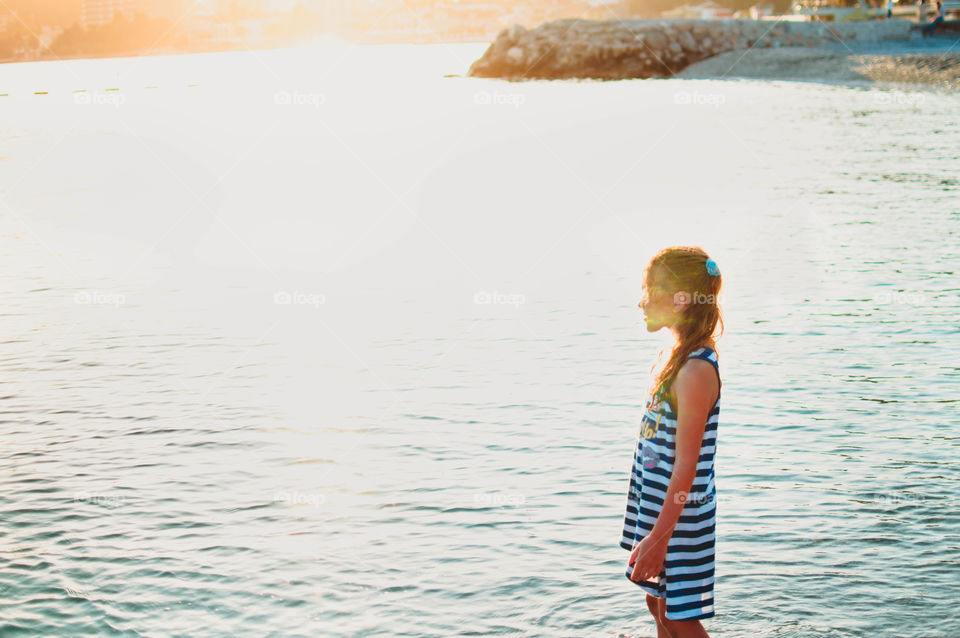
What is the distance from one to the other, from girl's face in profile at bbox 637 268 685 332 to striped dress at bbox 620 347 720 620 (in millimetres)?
200

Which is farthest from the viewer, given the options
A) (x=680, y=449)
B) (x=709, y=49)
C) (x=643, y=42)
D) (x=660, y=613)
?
(x=643, y=42)

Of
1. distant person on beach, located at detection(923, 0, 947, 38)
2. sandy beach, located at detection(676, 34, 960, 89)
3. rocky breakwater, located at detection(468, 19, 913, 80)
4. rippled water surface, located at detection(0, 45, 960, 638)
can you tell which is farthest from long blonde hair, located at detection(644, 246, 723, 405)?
rocky breakwater, located at detection(468, 19, 913, 80)

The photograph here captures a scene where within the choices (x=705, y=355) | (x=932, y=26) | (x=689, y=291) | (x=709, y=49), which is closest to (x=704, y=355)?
(x=705, y=355)

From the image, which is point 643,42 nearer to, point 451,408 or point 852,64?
point 852,64

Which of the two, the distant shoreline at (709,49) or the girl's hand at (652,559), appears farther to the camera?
the distant shoreline at (709,49)

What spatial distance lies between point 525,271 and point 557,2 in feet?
502

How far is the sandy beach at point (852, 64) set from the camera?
201 feet

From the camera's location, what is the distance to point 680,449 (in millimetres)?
4277

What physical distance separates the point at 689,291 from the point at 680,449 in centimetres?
63

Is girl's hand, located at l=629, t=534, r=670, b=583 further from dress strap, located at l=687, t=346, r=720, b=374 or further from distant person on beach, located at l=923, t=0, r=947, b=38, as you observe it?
distant person on beach, located at l=923, t=0, r=947, b=38

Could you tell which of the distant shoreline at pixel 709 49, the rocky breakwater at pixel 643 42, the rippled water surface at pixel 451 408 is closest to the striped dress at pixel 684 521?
the rippled water surface at pixel 451 408

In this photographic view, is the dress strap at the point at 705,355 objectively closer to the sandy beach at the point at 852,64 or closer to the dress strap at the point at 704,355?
the dress strap at the point at 704,355

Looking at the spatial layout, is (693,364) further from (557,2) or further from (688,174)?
(557,2)

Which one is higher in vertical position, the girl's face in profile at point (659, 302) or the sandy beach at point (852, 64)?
the sandy beach at point (852, 64)
